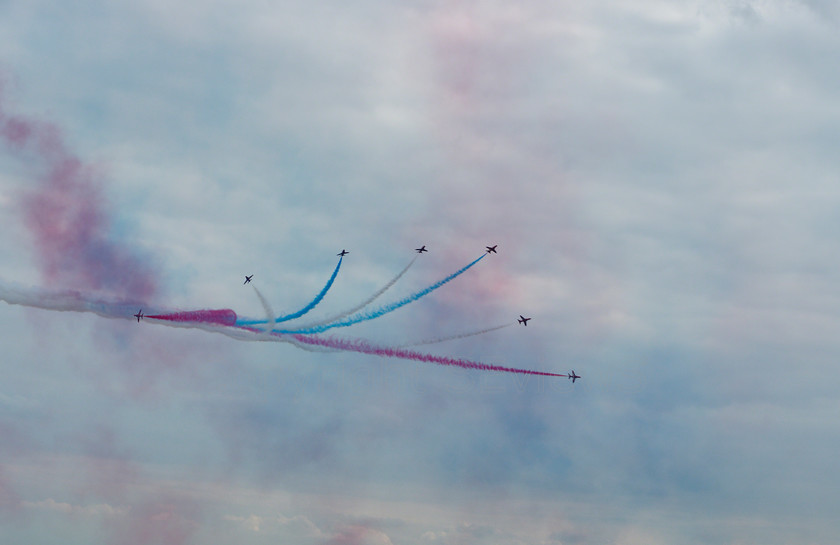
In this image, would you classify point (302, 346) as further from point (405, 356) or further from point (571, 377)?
point (571, 377)

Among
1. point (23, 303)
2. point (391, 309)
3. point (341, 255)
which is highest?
point (341, 255)

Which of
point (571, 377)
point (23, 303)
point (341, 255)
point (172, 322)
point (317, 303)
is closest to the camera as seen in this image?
point (23, 303)

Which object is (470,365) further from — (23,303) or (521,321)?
(23,303)

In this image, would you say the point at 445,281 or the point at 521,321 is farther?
A: the point at 521,321

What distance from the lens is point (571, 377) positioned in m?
158

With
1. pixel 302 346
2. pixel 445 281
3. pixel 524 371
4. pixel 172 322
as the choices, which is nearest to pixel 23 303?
pixel 172 322

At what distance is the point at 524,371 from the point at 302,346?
108 ft

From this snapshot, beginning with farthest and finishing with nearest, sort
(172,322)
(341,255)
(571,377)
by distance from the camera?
(571,377) → (341,255) → (172,322)

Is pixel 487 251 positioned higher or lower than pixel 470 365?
higher

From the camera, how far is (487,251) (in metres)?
152

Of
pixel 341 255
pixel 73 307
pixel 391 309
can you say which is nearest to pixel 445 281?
pixel 391 309

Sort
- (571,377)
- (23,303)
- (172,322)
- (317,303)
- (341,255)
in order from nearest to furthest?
(23,303), (172,322), (317,303), (341,255), (571,377)

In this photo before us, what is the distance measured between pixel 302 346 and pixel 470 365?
25940 mm

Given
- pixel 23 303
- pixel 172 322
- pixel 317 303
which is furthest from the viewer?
pixel 317 303
